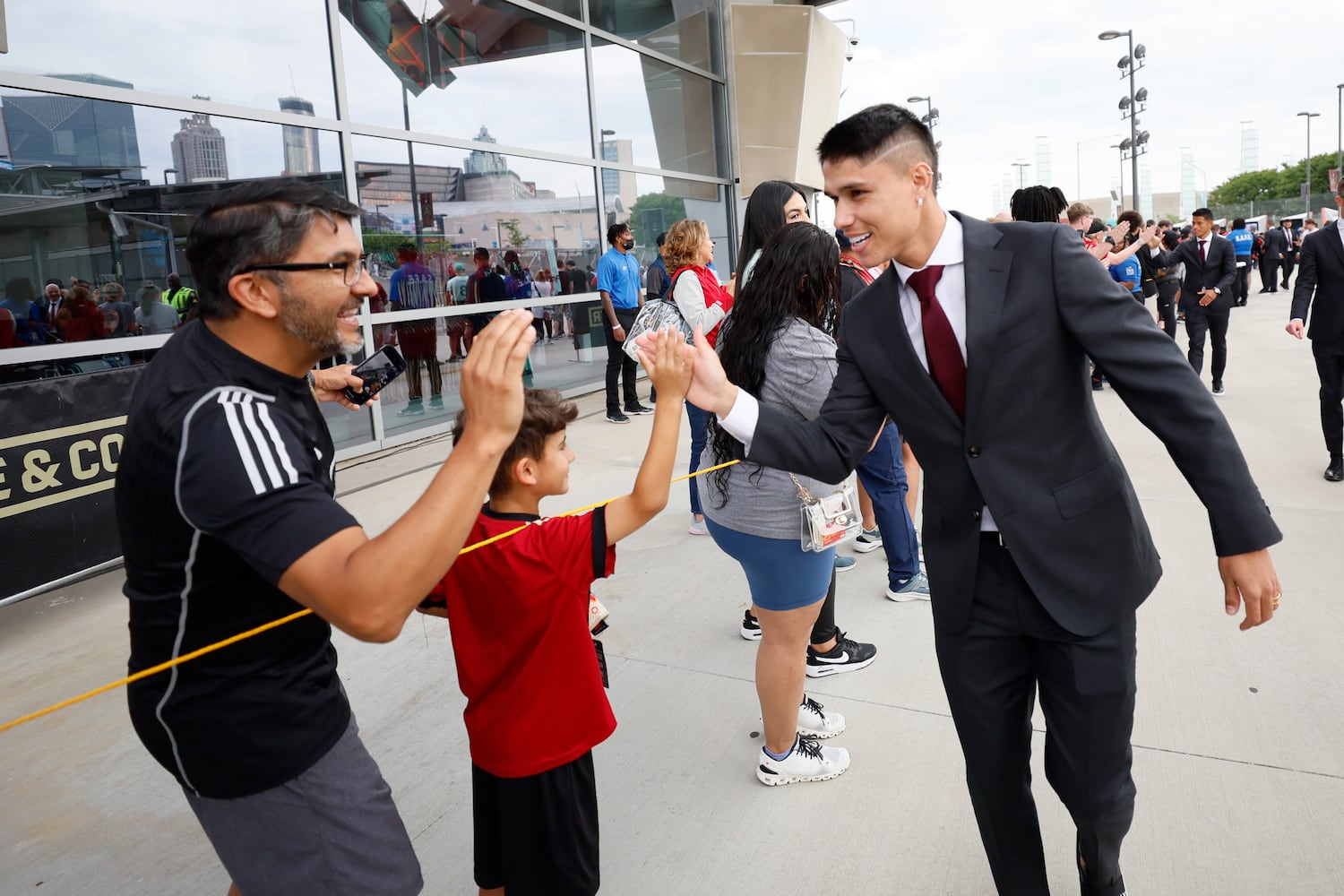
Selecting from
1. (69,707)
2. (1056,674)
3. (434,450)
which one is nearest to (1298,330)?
(1056,674)

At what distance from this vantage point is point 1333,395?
608cm

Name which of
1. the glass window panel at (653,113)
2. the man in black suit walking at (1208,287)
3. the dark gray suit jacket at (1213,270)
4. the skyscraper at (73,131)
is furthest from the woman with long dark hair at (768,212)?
the glass window panel at (653,113)

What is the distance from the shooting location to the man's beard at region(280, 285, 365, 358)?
1.50 m

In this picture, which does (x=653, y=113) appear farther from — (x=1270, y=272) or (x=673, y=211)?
(x=1270, y=272)

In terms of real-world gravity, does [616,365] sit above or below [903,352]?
below

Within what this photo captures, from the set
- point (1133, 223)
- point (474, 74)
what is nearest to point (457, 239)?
point (474, 74)

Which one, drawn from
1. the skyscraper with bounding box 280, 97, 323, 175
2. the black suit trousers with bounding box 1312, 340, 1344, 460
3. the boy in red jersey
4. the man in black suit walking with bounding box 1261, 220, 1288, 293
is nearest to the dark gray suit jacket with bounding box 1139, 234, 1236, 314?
the black suit trousers with bounding box 1312, 340, 1344, 460

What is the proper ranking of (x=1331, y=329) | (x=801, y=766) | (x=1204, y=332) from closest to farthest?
(x=801, y=766) → (x=1331, y=329) → (x=1204, y=332)

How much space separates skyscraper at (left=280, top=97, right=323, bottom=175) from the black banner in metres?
3.09

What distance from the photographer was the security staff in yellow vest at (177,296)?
21.0 ft

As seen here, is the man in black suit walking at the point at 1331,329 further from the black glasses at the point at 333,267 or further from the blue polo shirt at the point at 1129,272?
the black glasses at the point at 333,267

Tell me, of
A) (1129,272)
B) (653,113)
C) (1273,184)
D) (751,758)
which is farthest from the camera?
(1273,184)

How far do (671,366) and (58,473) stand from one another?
4.14m

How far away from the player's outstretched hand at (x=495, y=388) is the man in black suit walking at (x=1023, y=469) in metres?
0.87
